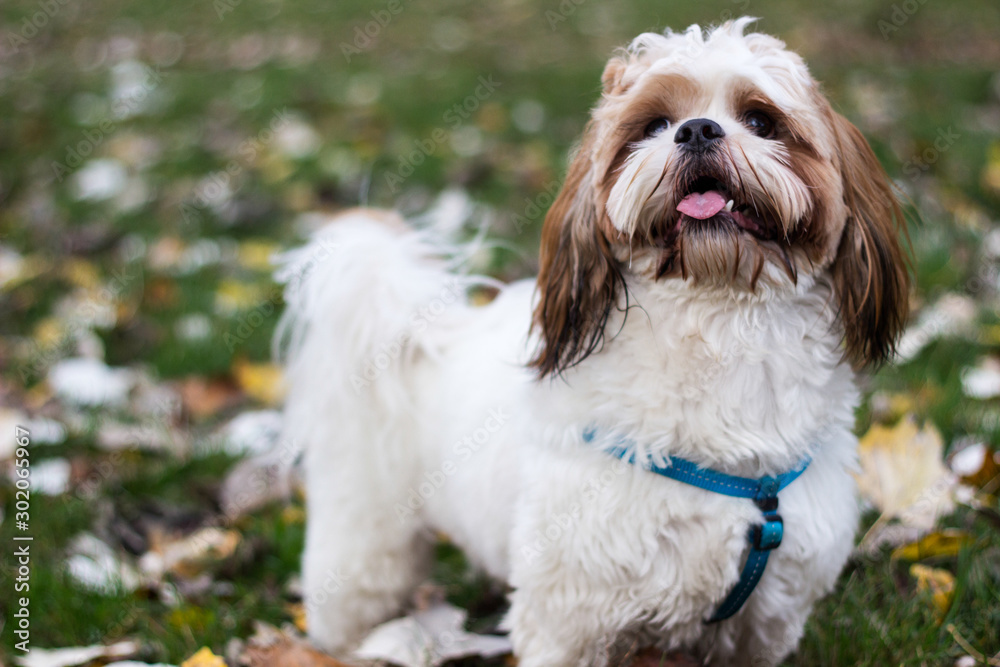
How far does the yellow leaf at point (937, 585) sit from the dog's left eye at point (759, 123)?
122 cm

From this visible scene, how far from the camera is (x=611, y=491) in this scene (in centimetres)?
175

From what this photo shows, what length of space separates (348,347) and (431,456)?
376mm

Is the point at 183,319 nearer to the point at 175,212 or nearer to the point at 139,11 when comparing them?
the point at 175,212

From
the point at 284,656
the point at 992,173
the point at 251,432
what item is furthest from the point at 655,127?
the point at 992,173

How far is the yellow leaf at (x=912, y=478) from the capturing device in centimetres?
241

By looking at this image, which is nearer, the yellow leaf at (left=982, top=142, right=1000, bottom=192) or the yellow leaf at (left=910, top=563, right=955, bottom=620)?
the yellow leaf at (left=910, top=563, right=955, bottom=620)

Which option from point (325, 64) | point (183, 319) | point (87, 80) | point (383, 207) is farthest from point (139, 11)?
point (183, 319)

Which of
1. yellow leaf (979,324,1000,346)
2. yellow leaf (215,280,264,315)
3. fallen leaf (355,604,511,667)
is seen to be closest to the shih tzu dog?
fallen leaf (355,604,511,667)

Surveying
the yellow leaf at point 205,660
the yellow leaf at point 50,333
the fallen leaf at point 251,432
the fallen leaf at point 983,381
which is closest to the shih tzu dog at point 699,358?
the yellow leaf at point 205,660

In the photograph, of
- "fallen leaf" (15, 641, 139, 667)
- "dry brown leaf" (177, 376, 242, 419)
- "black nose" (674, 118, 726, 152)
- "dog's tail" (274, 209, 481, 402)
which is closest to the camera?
"black nose" (674, 118, 726, 152)

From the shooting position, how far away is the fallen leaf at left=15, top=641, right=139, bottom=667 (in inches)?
84.4

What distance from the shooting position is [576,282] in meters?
1.81

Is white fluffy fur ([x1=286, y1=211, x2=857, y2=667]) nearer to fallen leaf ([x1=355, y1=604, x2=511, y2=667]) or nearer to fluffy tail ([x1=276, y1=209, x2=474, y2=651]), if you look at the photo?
fluffy tail ([x1=276, y1=209, x2=474, y2=651])

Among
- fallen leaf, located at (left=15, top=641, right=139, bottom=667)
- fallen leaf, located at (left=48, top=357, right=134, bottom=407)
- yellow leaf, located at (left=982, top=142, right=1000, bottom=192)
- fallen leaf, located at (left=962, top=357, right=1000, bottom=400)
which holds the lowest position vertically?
fallen leaf, located at (left=15, top=641, right=139, bottom=667)
